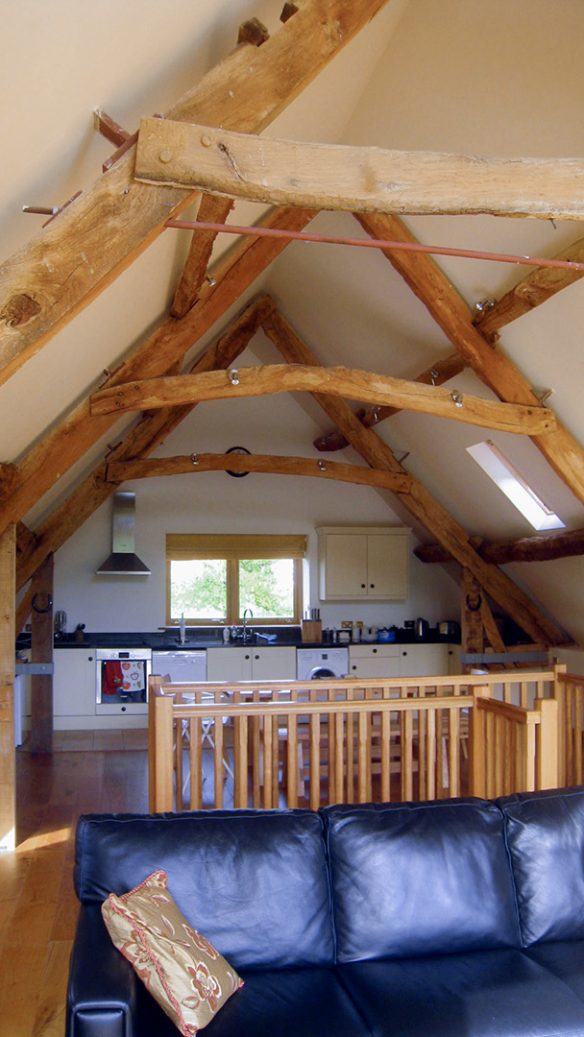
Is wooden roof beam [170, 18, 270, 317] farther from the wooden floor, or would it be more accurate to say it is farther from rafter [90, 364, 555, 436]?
the wooden floor

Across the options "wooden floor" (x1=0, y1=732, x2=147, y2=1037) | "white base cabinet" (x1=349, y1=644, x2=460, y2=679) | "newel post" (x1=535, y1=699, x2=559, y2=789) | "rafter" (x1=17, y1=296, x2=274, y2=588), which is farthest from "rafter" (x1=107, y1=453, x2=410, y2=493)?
"newel post" (x1=535, y1=699, x2=559, y2=789)

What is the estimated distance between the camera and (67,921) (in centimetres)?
400

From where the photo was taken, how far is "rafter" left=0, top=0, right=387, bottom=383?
7.91 ft

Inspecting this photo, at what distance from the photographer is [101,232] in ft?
8.19

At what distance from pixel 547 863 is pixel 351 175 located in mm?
2380

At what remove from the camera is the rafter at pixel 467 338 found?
16.4 ft

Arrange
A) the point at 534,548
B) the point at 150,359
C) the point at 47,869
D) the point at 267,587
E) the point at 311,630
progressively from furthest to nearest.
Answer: the point at 267,587 → the point at 311,630 → the point at 534,548 → the point at 150,359 → the point at 47,869

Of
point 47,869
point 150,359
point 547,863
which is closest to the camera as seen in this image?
point 547,863

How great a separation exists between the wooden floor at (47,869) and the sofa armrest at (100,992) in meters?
1.06

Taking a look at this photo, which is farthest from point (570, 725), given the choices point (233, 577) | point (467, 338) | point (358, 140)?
point (233, 577)

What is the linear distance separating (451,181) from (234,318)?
4833 mm

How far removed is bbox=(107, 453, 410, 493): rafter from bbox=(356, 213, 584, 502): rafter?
2544 millimetres

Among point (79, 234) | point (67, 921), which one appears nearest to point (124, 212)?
point (79, 234)

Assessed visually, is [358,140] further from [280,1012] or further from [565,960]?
[280,1012]
